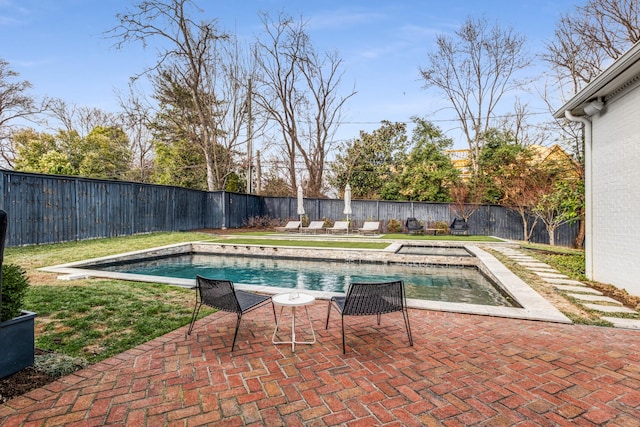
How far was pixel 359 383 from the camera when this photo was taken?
2381mm

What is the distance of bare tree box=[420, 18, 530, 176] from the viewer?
64.5 feet

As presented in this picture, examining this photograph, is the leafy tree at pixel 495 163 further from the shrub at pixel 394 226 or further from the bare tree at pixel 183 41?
the bare tree at pixel 183 41

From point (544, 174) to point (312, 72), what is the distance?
15.6 m

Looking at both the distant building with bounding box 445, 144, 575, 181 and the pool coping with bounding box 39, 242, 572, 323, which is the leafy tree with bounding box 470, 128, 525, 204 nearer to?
the distant building with bounding box 445, 144, 575, 181

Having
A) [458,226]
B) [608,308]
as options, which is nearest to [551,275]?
[608,308]

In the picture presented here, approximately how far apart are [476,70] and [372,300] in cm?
2206

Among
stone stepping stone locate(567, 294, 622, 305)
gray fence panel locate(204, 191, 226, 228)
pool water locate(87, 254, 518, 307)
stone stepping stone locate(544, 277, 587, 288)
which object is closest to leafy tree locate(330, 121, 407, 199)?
gray fence panel locate(204, 191, 226, 228)

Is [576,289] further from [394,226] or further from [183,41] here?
[183,41]

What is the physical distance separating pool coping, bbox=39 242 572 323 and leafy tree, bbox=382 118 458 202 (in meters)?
8.04

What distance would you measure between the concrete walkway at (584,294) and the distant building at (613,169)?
52cm

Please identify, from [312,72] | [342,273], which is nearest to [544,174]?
[342,273]

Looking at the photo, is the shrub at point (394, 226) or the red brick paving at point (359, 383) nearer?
the red brick paving at point (359, 383)

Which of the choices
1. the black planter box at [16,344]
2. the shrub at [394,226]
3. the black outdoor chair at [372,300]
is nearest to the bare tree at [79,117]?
the shrub at [394,226]

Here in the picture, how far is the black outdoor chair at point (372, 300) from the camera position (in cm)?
298
